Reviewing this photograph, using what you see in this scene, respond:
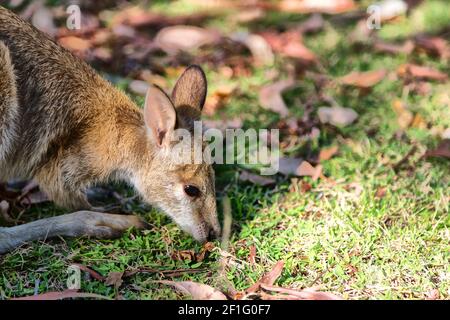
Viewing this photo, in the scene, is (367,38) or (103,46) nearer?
(103,46)

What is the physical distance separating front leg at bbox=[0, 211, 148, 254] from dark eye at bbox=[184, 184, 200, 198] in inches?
14.0

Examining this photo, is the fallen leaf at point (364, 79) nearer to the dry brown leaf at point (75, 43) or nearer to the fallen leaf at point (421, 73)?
the fallen leaf at point (421, 73)

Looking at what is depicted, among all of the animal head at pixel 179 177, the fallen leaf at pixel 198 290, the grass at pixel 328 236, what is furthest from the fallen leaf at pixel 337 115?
the fallen leaf at pixel 198 290

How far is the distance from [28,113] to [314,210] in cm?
167

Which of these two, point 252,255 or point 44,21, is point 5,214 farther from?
point 44,21

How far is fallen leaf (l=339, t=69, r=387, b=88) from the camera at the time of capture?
5227mm

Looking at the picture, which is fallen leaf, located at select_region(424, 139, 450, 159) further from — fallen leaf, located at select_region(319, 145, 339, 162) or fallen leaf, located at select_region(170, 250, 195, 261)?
fallen leaf, located at select_region(170, 250, 195, 261)

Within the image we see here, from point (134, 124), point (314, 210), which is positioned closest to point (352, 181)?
point (314, 210)

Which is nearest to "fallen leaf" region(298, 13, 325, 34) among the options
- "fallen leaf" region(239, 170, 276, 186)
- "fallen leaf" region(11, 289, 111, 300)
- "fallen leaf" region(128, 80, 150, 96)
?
"fallen leaf" region(128, 80, 150, 96)

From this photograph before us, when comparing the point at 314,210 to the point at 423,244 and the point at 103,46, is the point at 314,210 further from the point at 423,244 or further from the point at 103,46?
the point at 103,46

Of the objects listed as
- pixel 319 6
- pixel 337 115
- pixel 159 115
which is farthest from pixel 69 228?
pixel 319 6

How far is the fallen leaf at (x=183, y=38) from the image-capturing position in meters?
5.61

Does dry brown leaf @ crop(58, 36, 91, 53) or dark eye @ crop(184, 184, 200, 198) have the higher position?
dry brown leaf @ crop(58, 36, 91, 53)

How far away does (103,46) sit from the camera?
18.0ft
